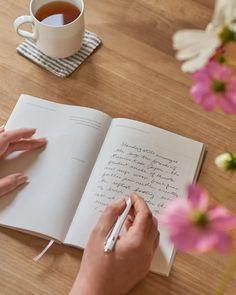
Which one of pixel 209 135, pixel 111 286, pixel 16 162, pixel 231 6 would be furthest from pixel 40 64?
pixel 231 6

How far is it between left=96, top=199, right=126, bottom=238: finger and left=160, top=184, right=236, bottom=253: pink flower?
416 millimetres

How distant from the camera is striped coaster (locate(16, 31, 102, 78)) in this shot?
94 centimetres

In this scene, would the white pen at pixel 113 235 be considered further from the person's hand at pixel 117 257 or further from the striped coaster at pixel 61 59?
the striped coaster at pixel 61 59

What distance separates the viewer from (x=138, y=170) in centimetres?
82

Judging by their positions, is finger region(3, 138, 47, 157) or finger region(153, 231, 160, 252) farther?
finger region(3, 138, 47, 157)

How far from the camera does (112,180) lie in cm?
80

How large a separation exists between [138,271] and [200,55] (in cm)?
42

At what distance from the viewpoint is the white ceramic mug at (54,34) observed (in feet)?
2.89

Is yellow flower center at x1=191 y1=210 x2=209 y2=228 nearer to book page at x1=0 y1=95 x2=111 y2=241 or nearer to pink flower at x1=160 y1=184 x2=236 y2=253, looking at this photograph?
pink flower at x1=160 y1=184 x2=236 y2=253

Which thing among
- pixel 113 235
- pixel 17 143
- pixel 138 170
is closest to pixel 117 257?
pixel 113 235

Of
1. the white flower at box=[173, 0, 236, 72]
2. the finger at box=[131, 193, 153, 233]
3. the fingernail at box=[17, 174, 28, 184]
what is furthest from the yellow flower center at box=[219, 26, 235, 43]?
the fingernail at box=[17, 174, 28, 184]

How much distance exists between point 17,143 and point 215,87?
519 mm

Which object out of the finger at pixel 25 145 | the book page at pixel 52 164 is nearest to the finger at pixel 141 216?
the book page at pixel 52 164

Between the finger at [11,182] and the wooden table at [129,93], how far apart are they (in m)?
0.07
